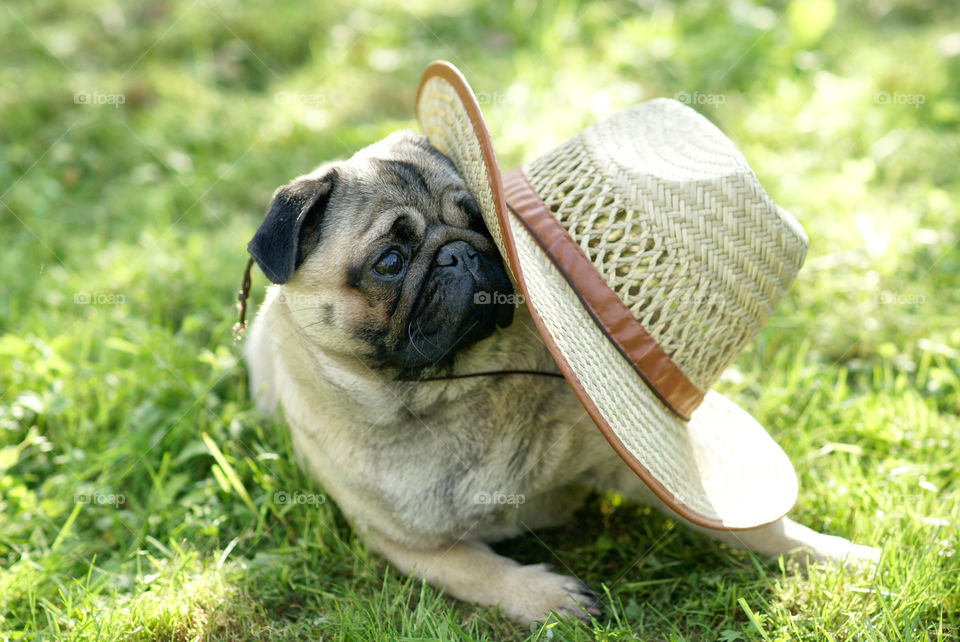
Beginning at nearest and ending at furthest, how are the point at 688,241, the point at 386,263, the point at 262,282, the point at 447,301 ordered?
1. the point at 688,241
2. the point at 447,301
3. the point at 386,263
4. the point at 262,282

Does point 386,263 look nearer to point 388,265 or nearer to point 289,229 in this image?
point 388,265

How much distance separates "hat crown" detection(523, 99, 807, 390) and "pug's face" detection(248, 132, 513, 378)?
0.40 metres

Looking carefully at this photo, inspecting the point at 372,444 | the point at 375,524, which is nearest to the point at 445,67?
the point at 372,444

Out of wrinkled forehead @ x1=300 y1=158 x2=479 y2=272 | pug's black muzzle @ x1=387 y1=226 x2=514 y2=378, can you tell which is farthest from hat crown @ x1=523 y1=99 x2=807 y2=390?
wrinkled forehead @ x1=300 y1=158 x2=479 y2=272

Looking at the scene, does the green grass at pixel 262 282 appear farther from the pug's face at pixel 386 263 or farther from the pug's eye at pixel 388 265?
the pug's eye at pixel 388 265

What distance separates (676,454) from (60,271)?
410 cm

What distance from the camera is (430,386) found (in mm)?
3162

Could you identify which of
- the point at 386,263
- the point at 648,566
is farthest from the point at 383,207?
the point at 648,566

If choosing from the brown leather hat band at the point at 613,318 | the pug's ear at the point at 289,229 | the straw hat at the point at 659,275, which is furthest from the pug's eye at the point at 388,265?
the brown leather hat band at the point at 613,318

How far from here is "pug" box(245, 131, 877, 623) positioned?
117 inches

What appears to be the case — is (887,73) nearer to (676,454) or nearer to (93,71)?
(676,454)

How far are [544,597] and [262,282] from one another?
272 centimetres

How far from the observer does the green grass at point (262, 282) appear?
3.00m

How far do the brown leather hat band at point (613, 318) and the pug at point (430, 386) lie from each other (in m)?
0.27
